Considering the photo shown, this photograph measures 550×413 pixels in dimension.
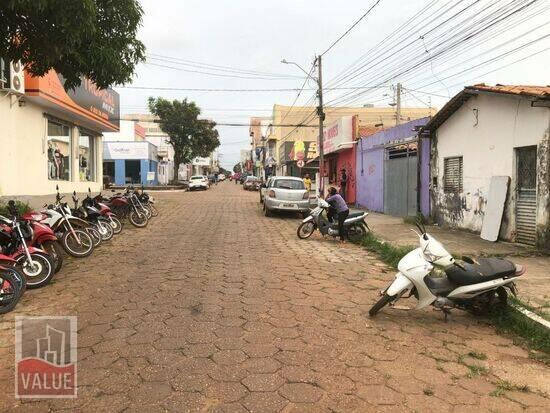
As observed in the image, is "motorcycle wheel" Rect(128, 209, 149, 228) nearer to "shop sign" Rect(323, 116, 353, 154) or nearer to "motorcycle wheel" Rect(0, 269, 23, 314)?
"motorcycle wheel" Rect(0, 269, 23, 314)

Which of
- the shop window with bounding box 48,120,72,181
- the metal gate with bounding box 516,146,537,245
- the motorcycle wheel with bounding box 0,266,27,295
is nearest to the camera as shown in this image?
the motorcycle wheel with bounding box 0,266,27,295

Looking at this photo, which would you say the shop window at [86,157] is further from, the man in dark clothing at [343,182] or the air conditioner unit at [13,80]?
the man in dark clothing at [343,182]

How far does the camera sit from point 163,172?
54656 millimetres

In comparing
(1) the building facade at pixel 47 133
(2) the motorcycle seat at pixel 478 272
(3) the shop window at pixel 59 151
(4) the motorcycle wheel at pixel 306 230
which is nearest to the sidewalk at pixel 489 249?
Result: (2) the motorcycle seat at pixel 478 272

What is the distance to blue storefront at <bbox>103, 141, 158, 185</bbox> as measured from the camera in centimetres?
4500

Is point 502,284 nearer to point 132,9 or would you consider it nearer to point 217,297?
point 217,297

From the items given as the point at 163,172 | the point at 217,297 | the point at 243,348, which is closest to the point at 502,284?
the point at 243,348

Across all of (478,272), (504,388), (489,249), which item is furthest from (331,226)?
(504,388)

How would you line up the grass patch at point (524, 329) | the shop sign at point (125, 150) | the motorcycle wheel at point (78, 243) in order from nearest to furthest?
the grass patch at point (524, 329) < the motorcycle wheel at point (78, 243) < the shop sign at point (125, 150)

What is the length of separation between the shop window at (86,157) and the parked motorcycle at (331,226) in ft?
37.8

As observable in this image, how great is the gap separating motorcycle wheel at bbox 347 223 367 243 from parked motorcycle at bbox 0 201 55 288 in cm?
729

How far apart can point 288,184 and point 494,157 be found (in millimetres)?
8425

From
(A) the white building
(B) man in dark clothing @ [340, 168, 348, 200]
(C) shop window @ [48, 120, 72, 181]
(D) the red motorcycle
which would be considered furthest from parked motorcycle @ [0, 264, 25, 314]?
(B) man in dark clothing @ [340, 168, 348, 200]

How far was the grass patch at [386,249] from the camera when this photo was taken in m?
9.28
